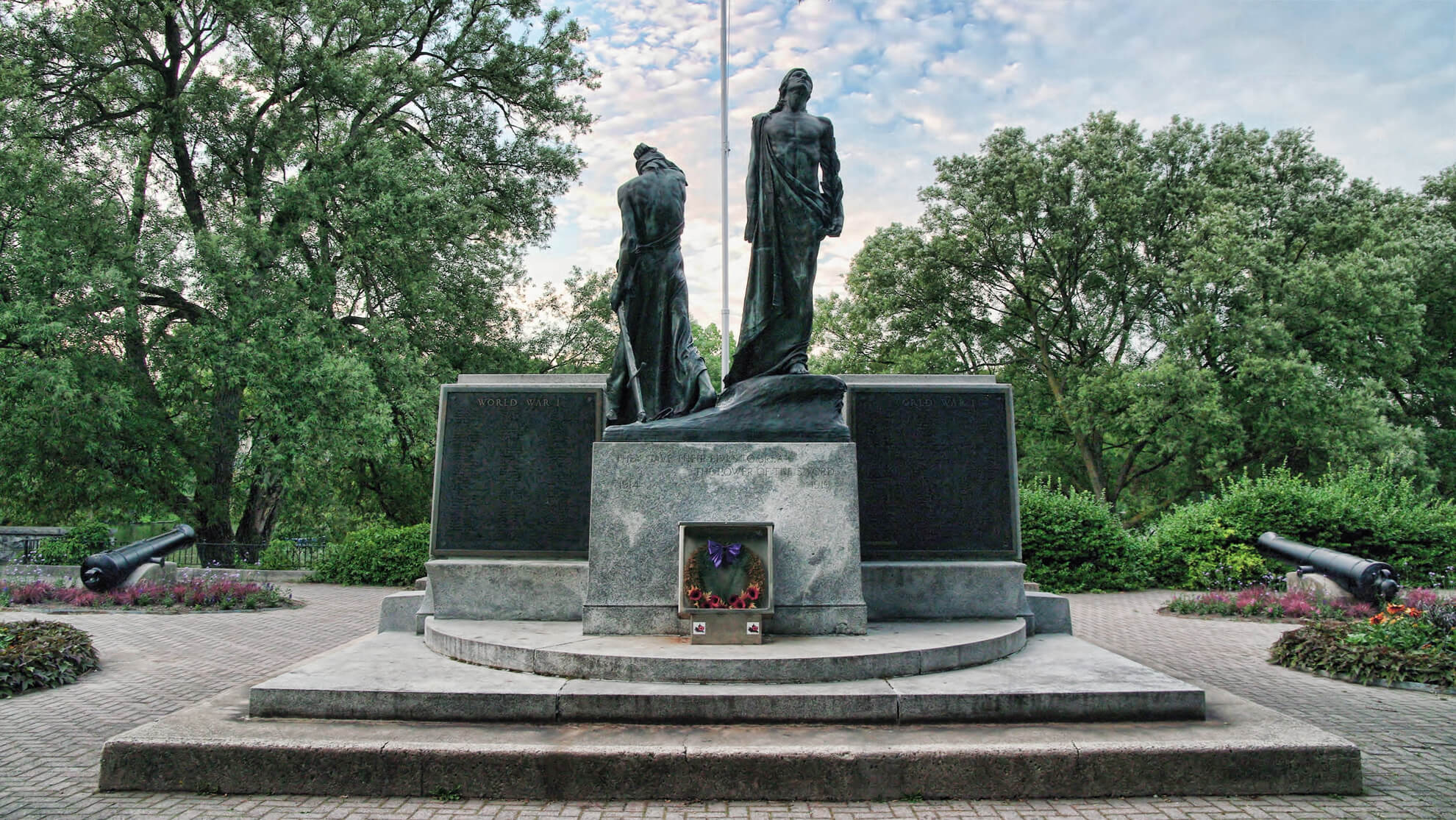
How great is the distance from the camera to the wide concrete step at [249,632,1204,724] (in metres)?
5.48

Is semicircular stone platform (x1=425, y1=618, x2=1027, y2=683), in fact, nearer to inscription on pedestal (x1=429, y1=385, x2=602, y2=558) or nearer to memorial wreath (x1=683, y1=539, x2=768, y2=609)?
memorial wreath (x1=683, y1=539, x2=768, y2=609)

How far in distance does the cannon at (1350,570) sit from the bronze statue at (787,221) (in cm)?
955

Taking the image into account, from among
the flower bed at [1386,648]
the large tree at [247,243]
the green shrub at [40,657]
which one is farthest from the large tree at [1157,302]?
the green shrub at [40,657]

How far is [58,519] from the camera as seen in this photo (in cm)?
2238

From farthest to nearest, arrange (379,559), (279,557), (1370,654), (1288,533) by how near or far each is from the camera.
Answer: (279,557) < (379,559) < (1288,533) < (1370,654)

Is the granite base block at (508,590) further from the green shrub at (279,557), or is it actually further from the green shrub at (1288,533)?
the green shrub at (279,557)

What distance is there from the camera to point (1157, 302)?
93.2 ft

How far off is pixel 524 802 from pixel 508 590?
309 centimetres

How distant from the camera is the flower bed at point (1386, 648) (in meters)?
8.21

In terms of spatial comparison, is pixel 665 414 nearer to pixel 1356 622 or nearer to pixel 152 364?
pixel 1356 622

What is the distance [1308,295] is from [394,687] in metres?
27.2

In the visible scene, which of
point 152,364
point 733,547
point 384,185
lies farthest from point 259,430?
point 733,547

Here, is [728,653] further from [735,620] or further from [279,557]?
[279,557]

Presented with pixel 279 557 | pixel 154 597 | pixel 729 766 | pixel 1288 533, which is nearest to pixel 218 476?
pixel 279 557
